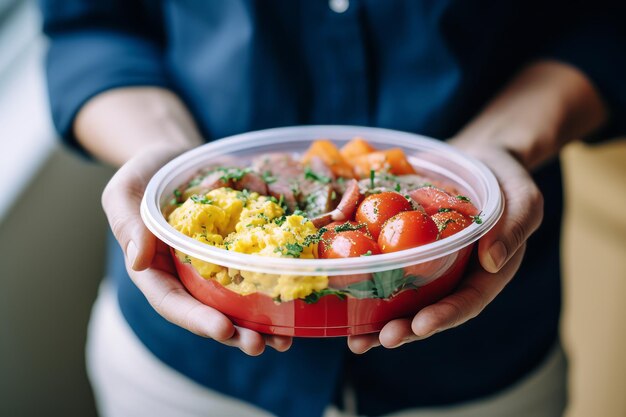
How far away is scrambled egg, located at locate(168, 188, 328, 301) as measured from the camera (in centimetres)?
64

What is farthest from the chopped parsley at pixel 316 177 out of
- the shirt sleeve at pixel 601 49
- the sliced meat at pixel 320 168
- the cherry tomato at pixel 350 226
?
the shirt sleeve at pixel 601 49

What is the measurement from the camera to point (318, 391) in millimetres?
936

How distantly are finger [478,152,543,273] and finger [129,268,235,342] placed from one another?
30cm

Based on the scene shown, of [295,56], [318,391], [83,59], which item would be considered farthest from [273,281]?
[83,59]

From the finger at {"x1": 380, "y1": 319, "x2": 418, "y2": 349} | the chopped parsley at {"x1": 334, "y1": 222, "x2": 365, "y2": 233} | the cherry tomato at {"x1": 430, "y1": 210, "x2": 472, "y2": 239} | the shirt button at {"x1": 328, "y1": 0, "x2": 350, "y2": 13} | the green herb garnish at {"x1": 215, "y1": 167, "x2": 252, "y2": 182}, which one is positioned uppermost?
the shirt button at {"x1": 328, "y1": 0, "x2": 350, "y2": 13}

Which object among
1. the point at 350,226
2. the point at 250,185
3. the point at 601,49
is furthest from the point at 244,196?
the point at 601,49

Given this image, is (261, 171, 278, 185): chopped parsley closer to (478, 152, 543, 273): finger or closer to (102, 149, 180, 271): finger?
(102, 149, 180, 271): finger

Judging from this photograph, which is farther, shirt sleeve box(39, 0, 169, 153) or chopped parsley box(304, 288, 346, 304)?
shirt sleeve box(39, 0, 169, 153)

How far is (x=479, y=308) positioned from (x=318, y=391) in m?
0.33

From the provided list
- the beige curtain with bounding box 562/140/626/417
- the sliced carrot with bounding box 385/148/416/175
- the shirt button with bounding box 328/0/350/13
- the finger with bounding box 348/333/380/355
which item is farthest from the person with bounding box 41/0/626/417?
the beige curtain with bounding box 562/140/626/417

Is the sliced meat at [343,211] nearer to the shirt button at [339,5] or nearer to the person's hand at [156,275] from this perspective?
the person's hand at [156,275]

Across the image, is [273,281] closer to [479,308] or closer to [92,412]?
[479,308]

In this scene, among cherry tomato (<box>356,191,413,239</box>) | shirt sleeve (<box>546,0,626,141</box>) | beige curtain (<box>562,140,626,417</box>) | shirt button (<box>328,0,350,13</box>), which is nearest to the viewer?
cherry tomato (<box>356,191,413,239</box>)

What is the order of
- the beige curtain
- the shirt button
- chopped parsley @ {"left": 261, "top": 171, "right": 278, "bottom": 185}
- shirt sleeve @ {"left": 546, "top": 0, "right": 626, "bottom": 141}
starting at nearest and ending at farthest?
1. chopped parsley @ {"left": 261, "top": 171, "right": 278, "bottom": 185}
2. the shirt button
3. shirt sleeve @ {"left": 546, "top": 0, "right": 626, "bottom": 141}
4. the beige curtain
